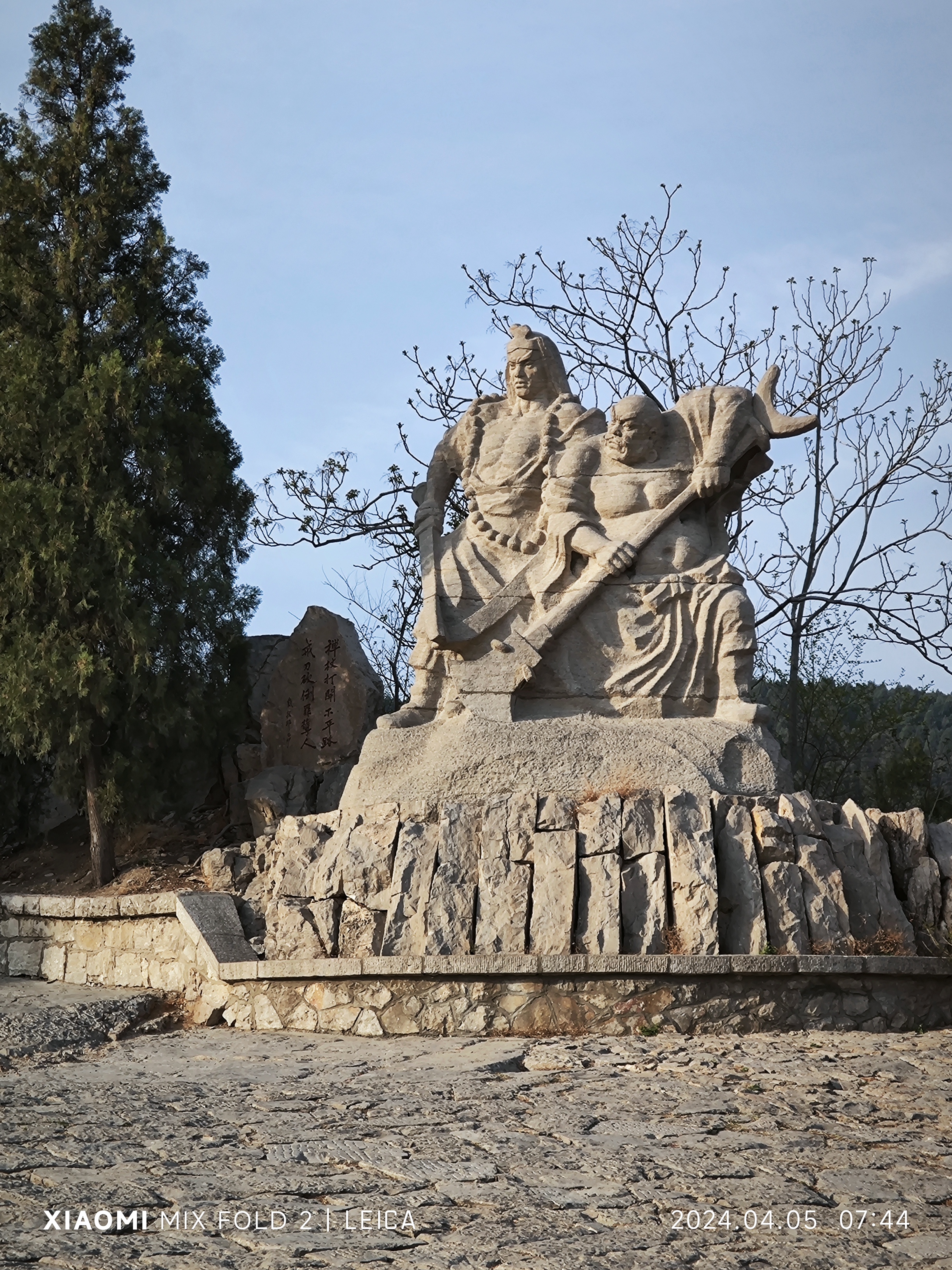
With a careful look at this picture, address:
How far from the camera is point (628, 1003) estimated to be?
609 cm

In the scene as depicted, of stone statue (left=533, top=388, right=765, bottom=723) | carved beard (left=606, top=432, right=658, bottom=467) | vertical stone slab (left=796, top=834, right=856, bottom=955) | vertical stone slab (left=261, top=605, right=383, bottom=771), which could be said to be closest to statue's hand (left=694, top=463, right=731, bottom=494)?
stone statue (left=533, top=388, right=765, bottom=723)

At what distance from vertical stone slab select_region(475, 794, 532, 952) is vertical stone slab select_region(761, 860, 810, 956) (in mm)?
1092

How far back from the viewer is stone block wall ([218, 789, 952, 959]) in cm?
634

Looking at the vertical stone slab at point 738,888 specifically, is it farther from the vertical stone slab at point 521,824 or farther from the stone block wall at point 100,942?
the stone block wall at point 100,942

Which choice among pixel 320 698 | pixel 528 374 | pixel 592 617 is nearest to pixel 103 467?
pixel 320 698

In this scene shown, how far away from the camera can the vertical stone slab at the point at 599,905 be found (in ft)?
20.4

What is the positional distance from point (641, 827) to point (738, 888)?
515mm

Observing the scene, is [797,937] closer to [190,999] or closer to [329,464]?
[190,999]

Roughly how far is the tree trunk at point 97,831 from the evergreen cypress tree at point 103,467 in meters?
0.02

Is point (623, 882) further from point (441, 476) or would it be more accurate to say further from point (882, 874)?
point (441, 476)

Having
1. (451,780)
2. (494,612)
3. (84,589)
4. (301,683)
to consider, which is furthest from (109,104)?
(451,780)

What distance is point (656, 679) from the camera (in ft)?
25.1

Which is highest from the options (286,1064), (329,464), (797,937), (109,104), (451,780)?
(109,104)

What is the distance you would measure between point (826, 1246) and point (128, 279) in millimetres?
8559
